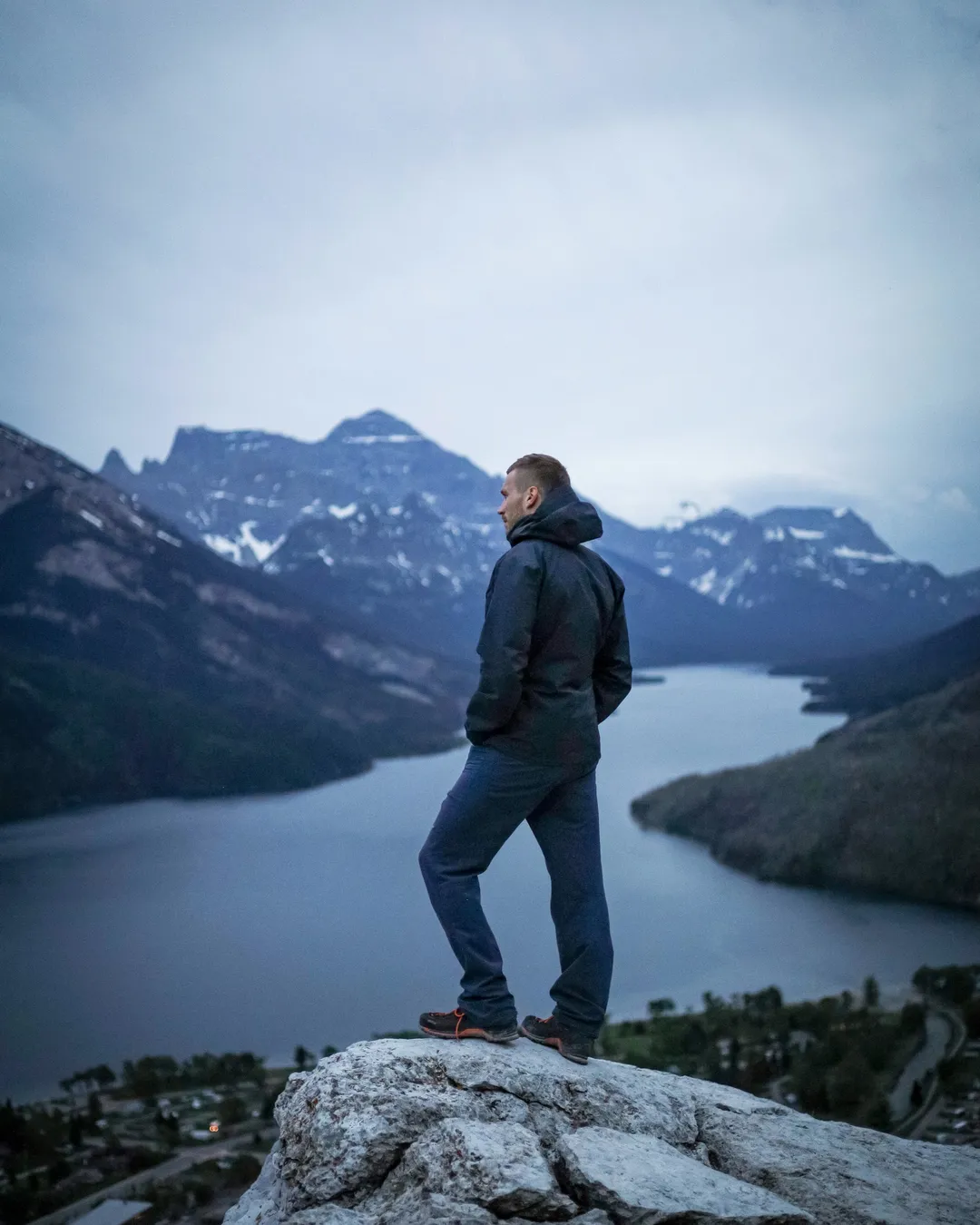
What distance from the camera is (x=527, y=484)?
3.32 meters

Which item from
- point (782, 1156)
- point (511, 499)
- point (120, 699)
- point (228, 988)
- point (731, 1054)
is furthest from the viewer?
point (120, 699)

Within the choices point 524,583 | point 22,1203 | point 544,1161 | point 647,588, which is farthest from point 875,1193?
point 647,588

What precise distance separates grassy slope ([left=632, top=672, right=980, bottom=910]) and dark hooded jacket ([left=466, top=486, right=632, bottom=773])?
47.0m

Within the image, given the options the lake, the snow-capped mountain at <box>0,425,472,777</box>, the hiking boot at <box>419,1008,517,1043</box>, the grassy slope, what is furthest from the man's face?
the snow-capped mountain at <box>0,425,472,777</box>

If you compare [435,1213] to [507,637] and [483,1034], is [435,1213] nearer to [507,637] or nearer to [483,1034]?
[483,1034]

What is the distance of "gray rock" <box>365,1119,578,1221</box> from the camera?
96.7 inches

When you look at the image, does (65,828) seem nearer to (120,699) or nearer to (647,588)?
(120,699)

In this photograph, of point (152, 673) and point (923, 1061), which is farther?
point (152, 673)

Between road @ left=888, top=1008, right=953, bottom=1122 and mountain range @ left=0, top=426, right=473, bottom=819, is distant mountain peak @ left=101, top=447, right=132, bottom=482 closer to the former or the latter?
mountain range @ left=0, top=426, right=473, bottom=819

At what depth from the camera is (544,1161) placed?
2.58 m

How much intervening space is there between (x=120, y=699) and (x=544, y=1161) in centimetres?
5581

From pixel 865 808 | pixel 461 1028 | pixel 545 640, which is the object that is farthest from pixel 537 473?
pixel 865 808

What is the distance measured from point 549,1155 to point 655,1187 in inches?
12.8

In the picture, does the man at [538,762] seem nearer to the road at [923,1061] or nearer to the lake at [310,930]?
the road at [923,1061]
